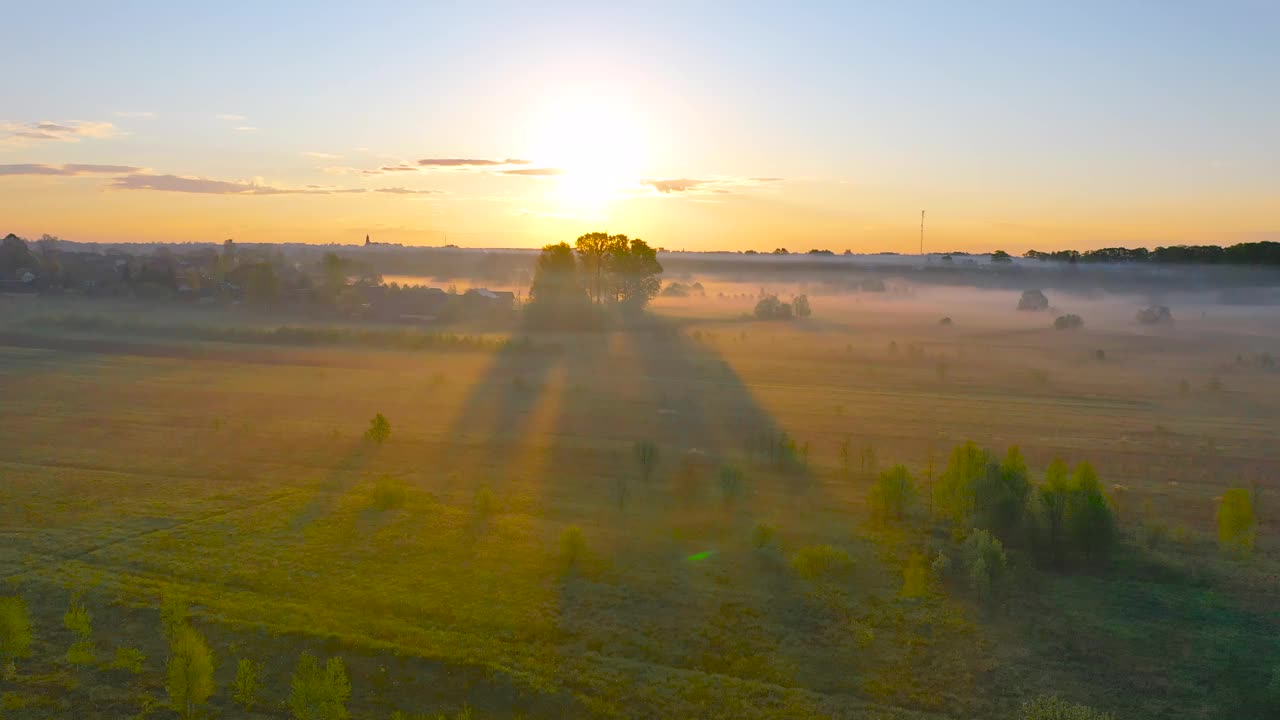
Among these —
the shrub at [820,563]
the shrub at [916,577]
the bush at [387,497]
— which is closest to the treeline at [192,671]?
the bush at [387,497]

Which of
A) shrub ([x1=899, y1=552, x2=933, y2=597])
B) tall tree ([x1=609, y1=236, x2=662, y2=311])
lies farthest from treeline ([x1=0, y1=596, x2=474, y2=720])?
tall tree ([x1=609, y1=236, x2=662, y2=311])

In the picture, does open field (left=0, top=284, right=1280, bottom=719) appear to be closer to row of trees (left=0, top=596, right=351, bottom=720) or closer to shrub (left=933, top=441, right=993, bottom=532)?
row of trees (left=0, top=596, right=351, bottom=720)

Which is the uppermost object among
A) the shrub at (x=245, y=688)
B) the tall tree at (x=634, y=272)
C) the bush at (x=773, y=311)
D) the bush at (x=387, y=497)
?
the tall tree at (x=634, y=272)

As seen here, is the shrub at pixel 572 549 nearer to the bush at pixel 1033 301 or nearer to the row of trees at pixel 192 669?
the row of trees at pixel 192 669

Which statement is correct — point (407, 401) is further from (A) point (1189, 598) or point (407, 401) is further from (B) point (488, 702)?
(A) point (1189, 598)

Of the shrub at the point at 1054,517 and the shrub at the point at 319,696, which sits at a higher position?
the shrub at the point at 1054,517

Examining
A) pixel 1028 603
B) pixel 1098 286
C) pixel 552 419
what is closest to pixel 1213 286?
pixel 1098 286

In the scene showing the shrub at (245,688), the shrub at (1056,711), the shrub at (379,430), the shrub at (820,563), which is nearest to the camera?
the shrub at (1056,711)
